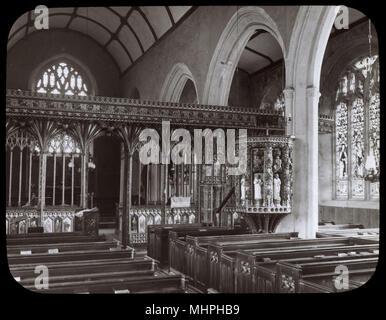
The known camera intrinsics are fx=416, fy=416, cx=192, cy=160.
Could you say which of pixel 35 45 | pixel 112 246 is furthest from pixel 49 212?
pixel 35 45

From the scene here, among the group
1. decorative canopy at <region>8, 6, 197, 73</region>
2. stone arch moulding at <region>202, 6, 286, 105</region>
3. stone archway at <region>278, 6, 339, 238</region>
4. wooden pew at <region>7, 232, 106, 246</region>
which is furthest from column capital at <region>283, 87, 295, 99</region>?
decorative canopy at <region>8, 6, 197, 73</region>

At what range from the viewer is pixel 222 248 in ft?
20.5

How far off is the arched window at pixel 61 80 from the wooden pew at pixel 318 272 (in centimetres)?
1644

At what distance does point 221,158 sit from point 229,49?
332 cm

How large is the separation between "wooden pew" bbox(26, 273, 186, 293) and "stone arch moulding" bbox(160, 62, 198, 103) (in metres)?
11.2

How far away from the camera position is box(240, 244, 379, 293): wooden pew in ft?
16.4

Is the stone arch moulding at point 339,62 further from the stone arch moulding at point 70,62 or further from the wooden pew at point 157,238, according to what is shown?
the stone arch moulding at point 70,62

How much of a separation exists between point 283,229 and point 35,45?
Result: 49.6 feet

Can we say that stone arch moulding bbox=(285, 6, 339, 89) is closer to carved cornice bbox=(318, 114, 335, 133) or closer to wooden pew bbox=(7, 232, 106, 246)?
carved cornice bbox=(318, 114, 335, 133)

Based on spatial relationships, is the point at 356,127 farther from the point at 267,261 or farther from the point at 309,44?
the point at 267,261

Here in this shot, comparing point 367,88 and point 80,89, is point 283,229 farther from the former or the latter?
point 80,89

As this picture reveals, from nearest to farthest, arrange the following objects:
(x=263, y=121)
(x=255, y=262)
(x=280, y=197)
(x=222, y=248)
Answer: (x=255, y=262) → (x=222, y=248) → (x=280, y=197) → (x=263, y=121)

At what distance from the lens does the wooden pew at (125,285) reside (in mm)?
3969

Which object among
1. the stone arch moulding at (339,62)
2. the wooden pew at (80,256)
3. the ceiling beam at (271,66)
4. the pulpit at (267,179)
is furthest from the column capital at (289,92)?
the ceiling beam at (271,66)
